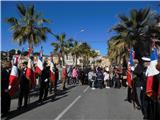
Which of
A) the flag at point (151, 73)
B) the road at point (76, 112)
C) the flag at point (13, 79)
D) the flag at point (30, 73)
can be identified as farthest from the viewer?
the flag at point (30, 73)

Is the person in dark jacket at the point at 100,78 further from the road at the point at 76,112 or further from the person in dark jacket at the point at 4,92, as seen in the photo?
the person in dark jacket at the point at 4,92

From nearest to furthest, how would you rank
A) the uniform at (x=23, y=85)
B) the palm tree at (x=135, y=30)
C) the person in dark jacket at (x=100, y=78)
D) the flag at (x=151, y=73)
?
the flag at (x=151, y=73) < the uniform at (x=23, y=85) < the person in dark jacket at (x=100, y=78) < the palm tree at (x=135, y=30)

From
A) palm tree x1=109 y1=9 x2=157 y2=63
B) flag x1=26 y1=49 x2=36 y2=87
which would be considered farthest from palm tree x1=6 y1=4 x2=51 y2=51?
flag x1=26 y1=49 x2=36 y2=87

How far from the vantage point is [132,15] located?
38.8 metres

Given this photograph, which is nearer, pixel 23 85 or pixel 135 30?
pixel 23 85

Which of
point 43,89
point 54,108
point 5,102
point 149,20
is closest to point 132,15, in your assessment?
point 149,20

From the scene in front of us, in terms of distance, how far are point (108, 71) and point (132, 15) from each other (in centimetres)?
897

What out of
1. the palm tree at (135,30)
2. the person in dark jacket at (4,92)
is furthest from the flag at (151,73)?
the palm tree at (135,30)

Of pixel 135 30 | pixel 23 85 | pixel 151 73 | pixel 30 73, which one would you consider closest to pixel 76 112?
pixel 23 85

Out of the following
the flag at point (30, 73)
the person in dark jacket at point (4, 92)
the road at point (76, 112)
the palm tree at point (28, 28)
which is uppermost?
the palm tree at point (28, 28)

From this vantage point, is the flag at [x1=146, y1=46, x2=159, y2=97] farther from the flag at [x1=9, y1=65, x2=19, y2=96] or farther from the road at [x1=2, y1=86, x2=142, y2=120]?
the flag at [x1=9, y1=65, x2=19, y2=96]

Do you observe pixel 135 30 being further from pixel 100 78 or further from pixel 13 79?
pixel 13 79

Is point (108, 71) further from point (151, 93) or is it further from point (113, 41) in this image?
point (151, 93)

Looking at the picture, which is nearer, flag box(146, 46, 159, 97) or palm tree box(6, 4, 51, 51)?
flag box(146, 46, 159, 97)
